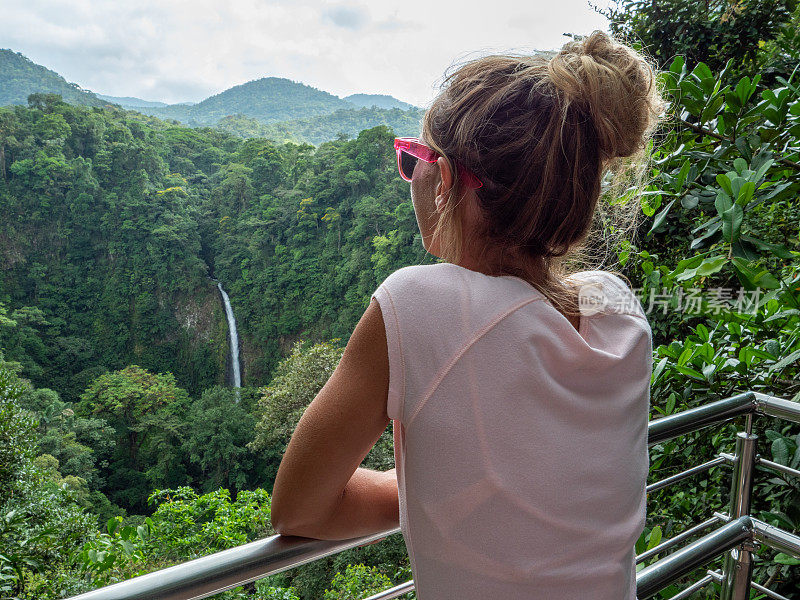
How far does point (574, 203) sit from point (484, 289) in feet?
0.42

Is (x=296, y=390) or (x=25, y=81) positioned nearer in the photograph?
(x=296, y=390)

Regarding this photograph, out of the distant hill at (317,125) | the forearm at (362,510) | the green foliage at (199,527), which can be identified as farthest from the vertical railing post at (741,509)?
the distant hill at (317,125)

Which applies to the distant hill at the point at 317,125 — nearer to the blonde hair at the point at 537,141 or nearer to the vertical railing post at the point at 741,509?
the vertical railing post at the point at 741,509

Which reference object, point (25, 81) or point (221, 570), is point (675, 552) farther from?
point (25, 81)

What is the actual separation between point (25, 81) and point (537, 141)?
40.0 meters

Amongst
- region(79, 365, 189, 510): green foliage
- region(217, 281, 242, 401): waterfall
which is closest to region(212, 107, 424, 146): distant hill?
region(217, 281, 242, 401): waterfall

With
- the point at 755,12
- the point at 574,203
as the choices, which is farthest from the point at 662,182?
the point at 755,12

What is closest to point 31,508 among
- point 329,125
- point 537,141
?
point 537,141

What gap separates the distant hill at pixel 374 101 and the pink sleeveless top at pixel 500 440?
3554 centimetres

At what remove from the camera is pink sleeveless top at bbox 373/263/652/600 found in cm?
38

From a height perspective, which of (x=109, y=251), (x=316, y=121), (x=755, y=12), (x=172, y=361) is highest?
(x=316, y=121)

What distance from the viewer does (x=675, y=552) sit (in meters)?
0.89

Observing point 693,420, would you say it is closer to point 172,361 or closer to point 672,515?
point 672,515

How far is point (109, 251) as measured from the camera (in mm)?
20484
